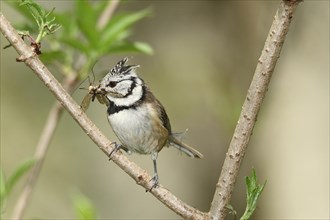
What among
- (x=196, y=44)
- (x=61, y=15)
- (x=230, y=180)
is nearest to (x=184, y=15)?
(x=196, y=44)

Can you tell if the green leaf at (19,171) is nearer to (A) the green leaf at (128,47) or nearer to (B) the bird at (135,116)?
(B) the bird at (135,116)

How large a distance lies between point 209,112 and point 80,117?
11.4 ft

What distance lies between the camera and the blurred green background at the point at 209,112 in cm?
476

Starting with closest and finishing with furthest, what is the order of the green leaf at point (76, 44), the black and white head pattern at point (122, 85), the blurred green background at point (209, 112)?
the black and white head pattern at point (122, 85) → the green leaf at point (76, 44) → the blurred green background at point (209, 112)

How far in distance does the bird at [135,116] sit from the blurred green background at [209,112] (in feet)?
4.48

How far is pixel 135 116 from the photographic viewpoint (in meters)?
3.21

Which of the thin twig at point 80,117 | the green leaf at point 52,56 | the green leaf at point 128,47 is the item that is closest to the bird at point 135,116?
the green leaf at point 128,47

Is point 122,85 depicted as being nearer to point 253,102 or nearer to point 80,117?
point 80,117

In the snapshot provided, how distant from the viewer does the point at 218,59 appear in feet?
17.3

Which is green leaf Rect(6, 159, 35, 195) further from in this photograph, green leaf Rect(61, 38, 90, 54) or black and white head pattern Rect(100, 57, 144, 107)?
green leaf Rect(61, 38, 90, 54)

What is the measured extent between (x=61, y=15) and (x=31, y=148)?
3.85 meters

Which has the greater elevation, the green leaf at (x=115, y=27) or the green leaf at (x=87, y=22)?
the green leaf at (x=87, y=22)

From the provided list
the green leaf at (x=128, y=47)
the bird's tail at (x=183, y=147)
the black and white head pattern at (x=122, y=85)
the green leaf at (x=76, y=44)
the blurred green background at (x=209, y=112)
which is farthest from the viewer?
the blurred green background at (x=209, y=112)

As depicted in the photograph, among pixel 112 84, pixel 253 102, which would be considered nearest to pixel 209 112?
pixel 112 84
